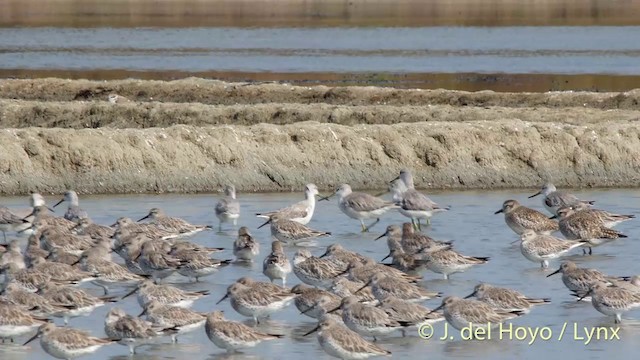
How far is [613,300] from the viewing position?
13.2 meters

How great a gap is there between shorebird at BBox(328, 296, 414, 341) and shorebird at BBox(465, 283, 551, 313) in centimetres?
102

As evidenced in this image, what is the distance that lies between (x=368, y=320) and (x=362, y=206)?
246 inches

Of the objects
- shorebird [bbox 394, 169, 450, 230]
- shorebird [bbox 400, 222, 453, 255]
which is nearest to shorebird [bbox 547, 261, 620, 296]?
shorebird [bbox 400, 222, 453, 255]

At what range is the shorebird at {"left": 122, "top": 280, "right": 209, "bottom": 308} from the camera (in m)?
13.4

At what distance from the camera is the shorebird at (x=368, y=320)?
1241 centimetres

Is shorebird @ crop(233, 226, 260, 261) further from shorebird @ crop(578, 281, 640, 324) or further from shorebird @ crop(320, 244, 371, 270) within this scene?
shorebird @ crop(578, 281, 640, 324)

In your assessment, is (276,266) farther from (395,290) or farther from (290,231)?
(290,231)

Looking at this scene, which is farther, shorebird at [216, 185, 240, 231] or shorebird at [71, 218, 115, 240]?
shorebird at [216, 185, 240, 231]

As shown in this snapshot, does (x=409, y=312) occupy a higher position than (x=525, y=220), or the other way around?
(x=409, y=312)

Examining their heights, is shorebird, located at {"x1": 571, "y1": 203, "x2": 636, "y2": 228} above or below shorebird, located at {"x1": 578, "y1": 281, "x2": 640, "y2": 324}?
below

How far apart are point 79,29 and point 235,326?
48445mm

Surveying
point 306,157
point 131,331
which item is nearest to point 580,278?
point 131,331

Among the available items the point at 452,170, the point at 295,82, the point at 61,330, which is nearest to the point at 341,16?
the point at 295,82

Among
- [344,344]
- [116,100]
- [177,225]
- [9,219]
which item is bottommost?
[116,100]
